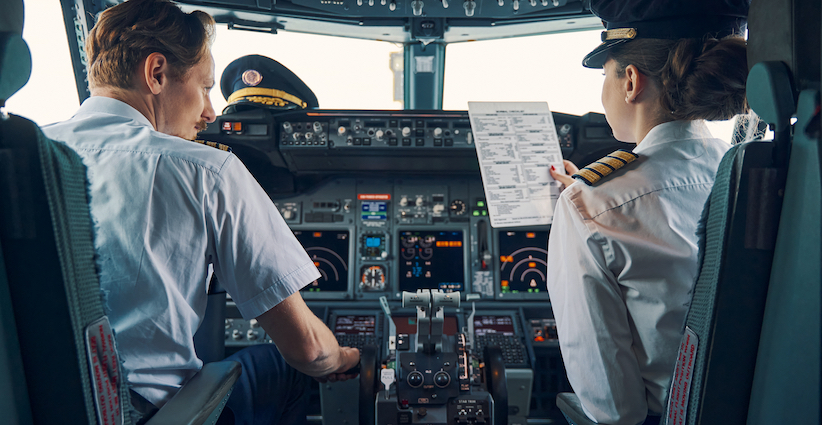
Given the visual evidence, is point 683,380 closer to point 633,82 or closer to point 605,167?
point 605,167

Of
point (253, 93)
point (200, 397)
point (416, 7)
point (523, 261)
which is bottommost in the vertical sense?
point (523, 261)

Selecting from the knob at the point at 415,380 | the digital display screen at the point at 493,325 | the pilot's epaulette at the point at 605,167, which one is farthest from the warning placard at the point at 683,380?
the digital display screen at the point at 493,325

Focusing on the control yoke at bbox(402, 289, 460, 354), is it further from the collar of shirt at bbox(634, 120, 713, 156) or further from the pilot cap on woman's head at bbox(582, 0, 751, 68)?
the pilot cap on woman's head at bbox(582, 0, 751, 68)

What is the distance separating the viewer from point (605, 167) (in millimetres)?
1014

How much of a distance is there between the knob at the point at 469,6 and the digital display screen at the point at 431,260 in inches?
44.0

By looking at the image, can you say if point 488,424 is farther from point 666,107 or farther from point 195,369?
point 666,107

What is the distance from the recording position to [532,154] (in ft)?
6.08

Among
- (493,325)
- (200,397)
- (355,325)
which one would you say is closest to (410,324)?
(355,325)

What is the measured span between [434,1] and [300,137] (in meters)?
0.96

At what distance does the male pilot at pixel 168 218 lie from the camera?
0.96 m

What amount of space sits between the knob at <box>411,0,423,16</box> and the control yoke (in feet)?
5.02

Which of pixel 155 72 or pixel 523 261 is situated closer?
pixel 155 72

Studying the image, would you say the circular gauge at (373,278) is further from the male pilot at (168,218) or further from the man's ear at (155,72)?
the man's ear at (155,72)

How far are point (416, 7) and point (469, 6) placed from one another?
27cm
